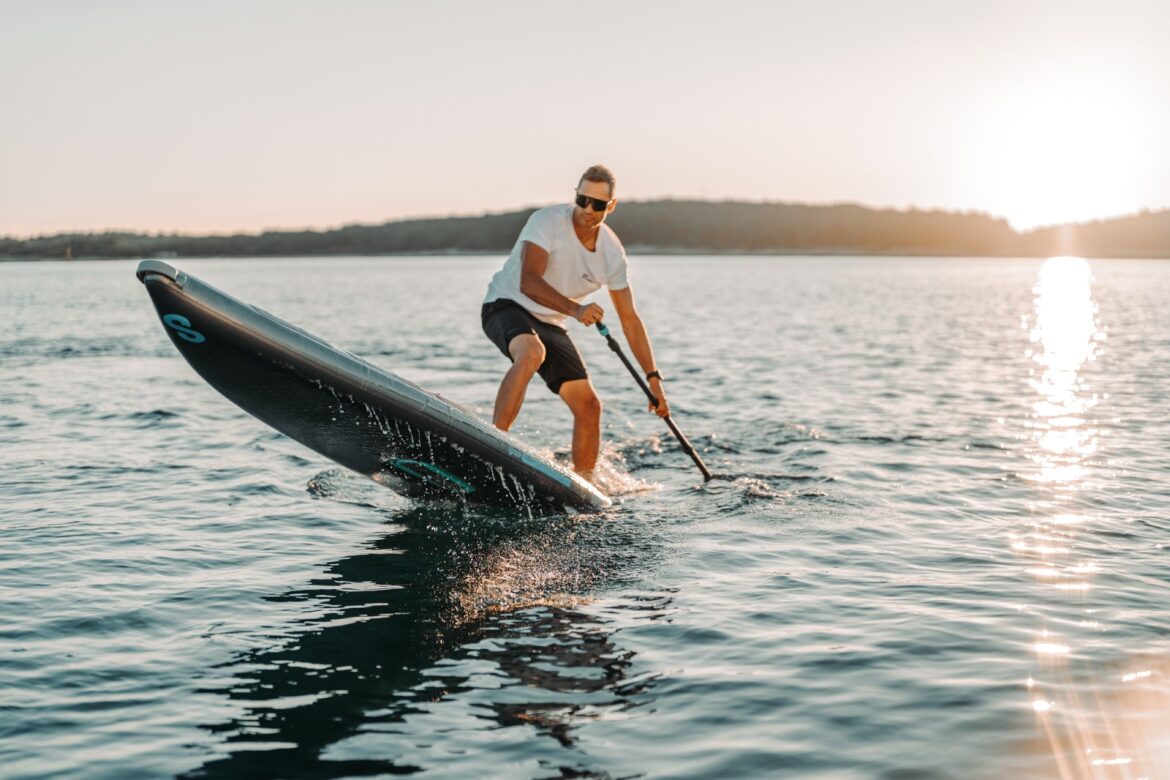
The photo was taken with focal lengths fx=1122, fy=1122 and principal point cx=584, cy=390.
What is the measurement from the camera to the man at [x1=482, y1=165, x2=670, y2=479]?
27.2 ft

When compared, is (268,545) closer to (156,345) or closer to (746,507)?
(746,507)

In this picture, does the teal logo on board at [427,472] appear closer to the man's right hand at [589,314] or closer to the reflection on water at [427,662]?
the reflection on water at [427,662]

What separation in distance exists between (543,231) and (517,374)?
108 cm

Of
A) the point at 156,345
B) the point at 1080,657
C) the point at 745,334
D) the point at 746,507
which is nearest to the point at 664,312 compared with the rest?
the point at 745,334

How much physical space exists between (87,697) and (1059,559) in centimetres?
571

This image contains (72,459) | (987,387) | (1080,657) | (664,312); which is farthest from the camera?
(664,312)

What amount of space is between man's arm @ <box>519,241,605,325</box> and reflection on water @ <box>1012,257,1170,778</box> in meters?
3.38

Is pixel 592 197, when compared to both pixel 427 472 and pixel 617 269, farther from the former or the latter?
pixel 427 472

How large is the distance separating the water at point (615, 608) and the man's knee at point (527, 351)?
1210 mm

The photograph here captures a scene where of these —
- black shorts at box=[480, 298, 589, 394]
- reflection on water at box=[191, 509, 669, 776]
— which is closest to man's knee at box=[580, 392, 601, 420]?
black shorts at box=[480, 298, 589, 394]

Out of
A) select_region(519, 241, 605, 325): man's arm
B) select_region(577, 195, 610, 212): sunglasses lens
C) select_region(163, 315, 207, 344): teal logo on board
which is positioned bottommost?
select_region(163, 315, 207, 344): teal logo on board

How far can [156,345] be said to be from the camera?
24859 millimetres

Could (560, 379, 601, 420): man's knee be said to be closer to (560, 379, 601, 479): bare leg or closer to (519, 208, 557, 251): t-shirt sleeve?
(560, 379, 601, 479): bare leg

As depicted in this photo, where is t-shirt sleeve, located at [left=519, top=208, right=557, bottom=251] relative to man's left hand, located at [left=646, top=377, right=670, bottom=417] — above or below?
above
